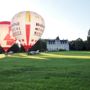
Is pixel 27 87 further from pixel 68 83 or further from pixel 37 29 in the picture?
pixel 37 29

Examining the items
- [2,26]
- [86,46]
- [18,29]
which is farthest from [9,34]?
[86,46]

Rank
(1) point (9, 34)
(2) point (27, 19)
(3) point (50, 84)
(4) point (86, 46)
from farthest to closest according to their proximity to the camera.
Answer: (4) point (86, 46) → (1) point (9, 34) → (2) point (27, 19) → (3) point (50, 84)

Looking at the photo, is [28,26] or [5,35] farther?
[5,35]

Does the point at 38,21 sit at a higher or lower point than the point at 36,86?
higher

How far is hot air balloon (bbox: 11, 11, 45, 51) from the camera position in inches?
1764

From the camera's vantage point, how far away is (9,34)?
2482 inches

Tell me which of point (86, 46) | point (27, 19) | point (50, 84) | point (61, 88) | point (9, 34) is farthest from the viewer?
point (86, 46)

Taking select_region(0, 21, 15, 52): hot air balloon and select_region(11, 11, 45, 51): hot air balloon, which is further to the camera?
select_region(0, 21, 15, 52): hot air balloon

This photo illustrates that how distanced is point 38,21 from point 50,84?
27048 mm

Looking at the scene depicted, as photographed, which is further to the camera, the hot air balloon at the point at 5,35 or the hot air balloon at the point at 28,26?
the hot air balloon at the point at 5,35

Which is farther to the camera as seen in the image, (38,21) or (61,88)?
(38,21)

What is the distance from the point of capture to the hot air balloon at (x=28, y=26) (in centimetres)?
4481

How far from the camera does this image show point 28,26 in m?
45.3

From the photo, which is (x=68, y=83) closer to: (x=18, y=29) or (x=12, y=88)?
(x=12, y=88)
